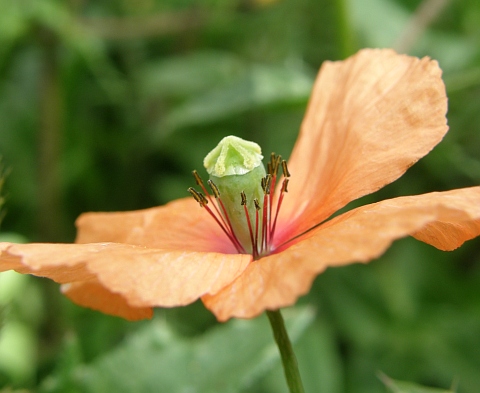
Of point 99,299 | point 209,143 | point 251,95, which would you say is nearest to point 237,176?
point 99,299

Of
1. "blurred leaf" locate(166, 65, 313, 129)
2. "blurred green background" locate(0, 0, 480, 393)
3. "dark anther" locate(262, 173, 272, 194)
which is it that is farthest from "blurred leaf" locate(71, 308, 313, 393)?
"blurred leaf" locate(166, 65, 313, 129)

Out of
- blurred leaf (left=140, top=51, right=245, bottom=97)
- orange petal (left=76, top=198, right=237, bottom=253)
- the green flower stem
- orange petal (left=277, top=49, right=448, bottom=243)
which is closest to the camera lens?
the green flower stem

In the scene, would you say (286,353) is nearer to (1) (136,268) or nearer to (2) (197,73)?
(1) (136,268)

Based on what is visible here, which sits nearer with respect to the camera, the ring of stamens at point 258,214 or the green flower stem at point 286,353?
the green flower stem at point 286,353

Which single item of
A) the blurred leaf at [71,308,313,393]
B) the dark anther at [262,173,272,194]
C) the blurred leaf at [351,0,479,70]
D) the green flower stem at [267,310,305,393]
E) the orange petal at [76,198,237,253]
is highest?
the blurred leaf at [351,0,479,70]

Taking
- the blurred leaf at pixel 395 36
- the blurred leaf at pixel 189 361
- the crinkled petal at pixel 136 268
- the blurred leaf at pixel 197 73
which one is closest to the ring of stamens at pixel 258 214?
the crinkled petal at pixel 136 268

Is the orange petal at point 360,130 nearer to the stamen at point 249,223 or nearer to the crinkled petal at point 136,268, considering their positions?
the stamen at point 249,223

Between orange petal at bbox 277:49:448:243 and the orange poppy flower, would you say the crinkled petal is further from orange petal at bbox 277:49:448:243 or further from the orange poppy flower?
orange petal at bbox 277:49:448:243
